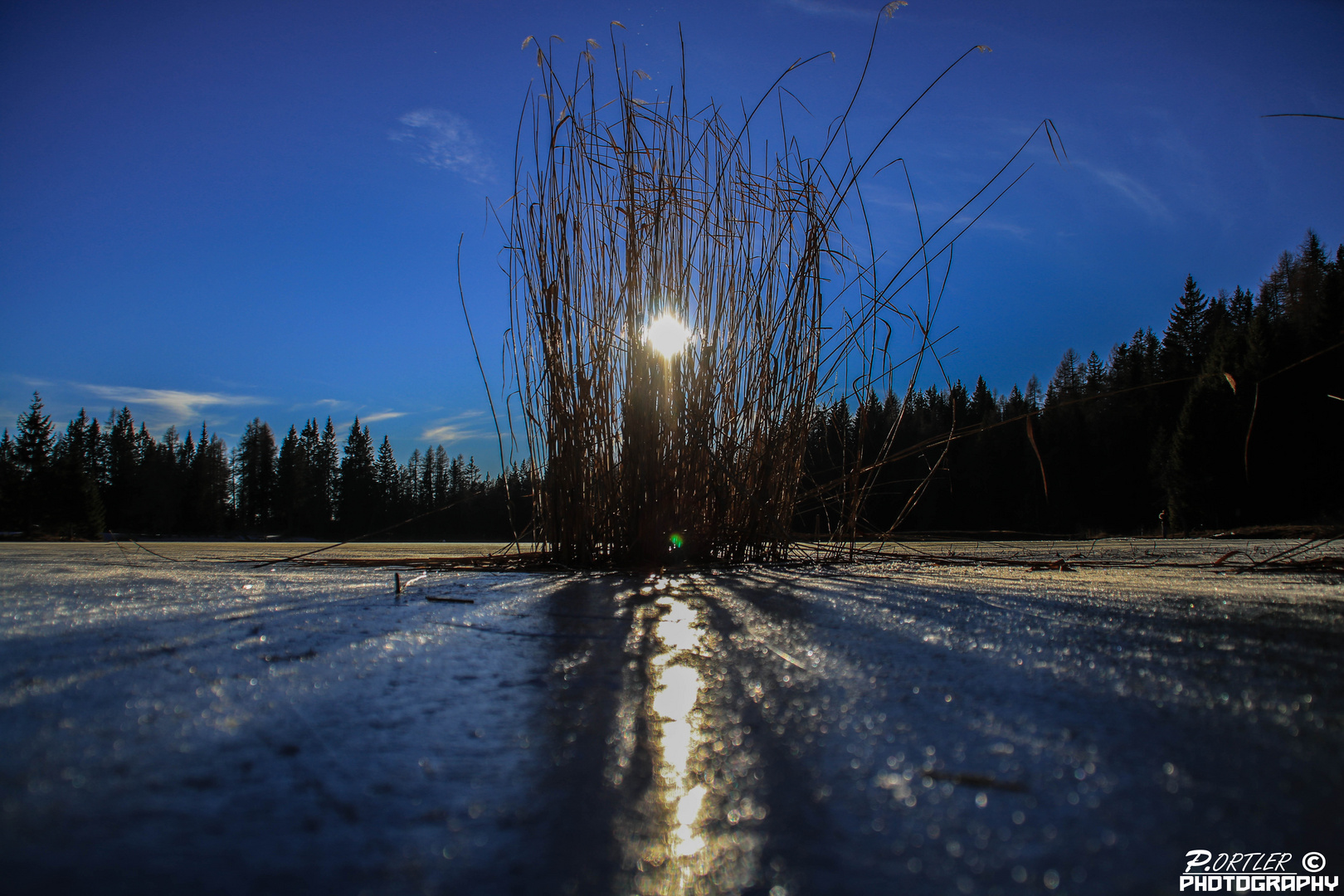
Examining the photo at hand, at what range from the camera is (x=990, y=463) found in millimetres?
32000

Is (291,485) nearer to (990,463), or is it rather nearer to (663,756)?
(990,463)

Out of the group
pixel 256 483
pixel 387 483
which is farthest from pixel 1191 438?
pixel 256 483

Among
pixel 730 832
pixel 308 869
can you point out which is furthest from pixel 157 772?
pixel 730 832

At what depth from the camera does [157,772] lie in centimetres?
32

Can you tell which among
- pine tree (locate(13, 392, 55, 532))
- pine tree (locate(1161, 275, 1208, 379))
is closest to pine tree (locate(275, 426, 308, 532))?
pine tree (locate(13, 392, 55, 532))

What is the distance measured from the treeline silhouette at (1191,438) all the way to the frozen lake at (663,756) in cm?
210

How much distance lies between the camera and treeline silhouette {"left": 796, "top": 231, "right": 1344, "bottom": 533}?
19.3m

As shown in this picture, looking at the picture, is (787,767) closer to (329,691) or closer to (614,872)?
(614,872)

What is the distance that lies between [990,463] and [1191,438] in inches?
482

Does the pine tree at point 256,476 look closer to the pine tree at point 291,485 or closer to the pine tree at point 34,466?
the pine tree at point 291,485

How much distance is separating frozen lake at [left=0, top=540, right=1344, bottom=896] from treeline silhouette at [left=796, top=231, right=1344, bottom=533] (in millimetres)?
2099

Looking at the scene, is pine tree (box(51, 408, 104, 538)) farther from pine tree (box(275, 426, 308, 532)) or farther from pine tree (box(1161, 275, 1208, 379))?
pine tree (box(1161, 275, 1208, 379))

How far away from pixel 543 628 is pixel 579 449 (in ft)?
3.15

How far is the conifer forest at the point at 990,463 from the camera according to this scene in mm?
2174
